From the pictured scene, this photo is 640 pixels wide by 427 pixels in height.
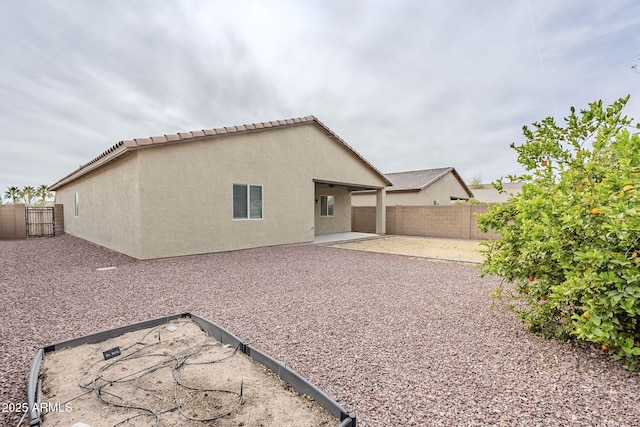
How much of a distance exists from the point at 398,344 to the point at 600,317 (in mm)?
1780

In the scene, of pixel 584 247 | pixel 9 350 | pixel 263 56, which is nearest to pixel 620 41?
pixel 584 247

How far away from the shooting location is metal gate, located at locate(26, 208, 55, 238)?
16.2 m

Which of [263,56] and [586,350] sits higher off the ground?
[263,56]

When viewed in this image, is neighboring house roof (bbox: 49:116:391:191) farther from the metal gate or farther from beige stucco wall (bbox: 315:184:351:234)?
the metal gate

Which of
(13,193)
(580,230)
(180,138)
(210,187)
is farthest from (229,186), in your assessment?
(13,193)

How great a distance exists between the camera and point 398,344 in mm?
3201

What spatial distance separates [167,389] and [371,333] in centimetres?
219

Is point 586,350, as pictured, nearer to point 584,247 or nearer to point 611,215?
point 584,247

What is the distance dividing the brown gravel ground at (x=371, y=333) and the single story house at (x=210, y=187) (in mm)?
1740

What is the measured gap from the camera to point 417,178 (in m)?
23.5

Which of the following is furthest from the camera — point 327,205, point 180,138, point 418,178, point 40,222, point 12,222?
point 418,178

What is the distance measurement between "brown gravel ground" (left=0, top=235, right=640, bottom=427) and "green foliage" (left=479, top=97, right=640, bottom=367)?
0.47m

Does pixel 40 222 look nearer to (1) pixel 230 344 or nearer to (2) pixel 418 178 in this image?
(1) pixel 230 344

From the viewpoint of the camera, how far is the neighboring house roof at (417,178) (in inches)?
845
